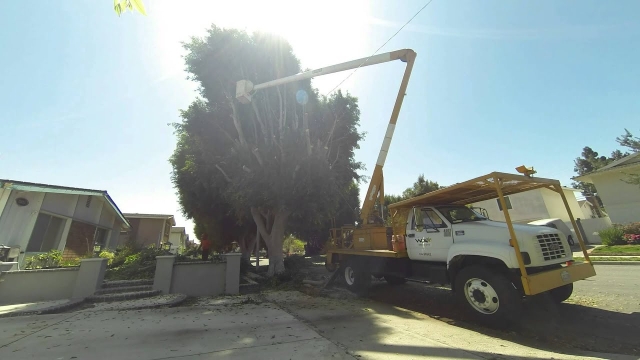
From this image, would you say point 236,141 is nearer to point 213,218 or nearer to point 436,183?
point 213,218

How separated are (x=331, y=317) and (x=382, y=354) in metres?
2.23

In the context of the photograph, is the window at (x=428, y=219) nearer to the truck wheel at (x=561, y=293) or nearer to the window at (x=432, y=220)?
the window at (x=432, y=220)

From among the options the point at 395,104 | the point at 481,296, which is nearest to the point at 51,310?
the point at 481,296

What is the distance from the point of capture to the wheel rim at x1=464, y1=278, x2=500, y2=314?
493cm

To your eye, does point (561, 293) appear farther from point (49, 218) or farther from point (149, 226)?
point (149, 226)

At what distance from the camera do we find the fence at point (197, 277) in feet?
27.3

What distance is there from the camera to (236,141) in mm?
11195

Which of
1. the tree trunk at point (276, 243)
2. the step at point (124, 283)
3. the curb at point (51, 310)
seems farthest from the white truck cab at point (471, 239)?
the curb at point (51, 310)

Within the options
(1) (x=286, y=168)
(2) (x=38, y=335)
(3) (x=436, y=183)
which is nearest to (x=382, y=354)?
(2) (x=38, y=335)

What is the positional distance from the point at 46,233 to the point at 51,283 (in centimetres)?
477

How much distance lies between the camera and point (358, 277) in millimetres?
8453

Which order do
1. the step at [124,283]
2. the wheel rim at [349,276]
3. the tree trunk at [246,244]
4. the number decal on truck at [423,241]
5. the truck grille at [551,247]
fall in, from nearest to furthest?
the truck grille at [551,247]
the number decal on truck at [423,241]
the step at [124,283]
the wheel rim at [349,276]
the tree trunk at [246,244]

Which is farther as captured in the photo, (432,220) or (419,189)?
(419,189)

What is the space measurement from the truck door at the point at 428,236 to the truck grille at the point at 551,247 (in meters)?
1.61
